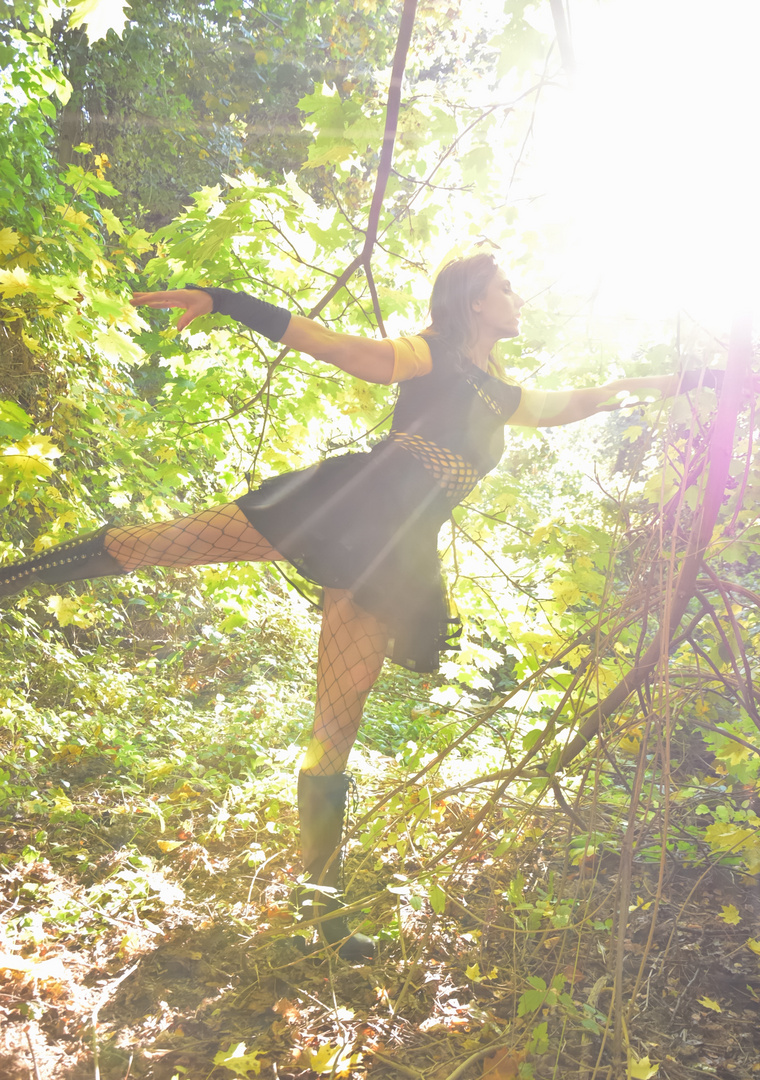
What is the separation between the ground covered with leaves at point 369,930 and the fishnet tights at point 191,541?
719 mm

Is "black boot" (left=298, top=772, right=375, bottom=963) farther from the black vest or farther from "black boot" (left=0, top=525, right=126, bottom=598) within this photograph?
the black vest

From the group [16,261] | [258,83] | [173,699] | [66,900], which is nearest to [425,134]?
[16,261]

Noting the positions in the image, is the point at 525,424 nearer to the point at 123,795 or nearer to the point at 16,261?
the point at 16,261

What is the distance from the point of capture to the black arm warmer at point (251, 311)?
1.33 metres

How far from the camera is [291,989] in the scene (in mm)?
1604

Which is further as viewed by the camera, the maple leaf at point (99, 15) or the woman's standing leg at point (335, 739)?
the woman's standing leg at point (335, 739)

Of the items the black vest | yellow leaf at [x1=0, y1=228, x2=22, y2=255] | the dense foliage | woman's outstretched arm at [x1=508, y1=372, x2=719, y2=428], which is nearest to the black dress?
the black vest

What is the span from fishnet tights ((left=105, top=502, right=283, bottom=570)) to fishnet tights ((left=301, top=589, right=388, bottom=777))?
24 centimetres

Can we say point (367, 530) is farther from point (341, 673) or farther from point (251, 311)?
point (251, 311)

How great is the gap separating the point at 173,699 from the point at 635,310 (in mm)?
2848

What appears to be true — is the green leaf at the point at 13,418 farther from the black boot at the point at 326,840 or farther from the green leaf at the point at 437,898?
the green leaf at the point at 437,898

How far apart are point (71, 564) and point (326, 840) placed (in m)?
1.00

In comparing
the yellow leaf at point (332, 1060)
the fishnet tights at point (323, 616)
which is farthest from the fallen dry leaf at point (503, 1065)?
the fishnet tights at point (323, 616)

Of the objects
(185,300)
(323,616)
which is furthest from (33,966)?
(185,300)
